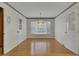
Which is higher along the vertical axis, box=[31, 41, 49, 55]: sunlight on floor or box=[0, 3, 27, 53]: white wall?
box=[0, 3, 27, 53]: white wall

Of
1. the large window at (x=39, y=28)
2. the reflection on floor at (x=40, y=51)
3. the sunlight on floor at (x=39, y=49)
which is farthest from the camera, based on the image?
the large window at (x=39, y=28)

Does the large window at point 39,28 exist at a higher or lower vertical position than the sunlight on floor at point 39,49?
higher

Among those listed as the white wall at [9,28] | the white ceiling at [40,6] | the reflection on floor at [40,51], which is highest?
the white ceiling at [40,6]

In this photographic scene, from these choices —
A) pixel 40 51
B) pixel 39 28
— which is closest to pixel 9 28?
pixel 40 51

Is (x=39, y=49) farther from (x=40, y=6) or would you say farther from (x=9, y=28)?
(x=40, y=6)

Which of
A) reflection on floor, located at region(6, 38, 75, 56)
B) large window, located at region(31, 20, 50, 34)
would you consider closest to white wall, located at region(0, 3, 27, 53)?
reflection on floor, located at region(6, 38, 75, 56)

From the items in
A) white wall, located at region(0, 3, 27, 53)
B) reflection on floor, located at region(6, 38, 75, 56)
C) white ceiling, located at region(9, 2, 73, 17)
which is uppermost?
white ceiling, located at region(9, 2, 73, 17)

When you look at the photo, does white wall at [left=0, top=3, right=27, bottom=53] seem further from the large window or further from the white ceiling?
the large window

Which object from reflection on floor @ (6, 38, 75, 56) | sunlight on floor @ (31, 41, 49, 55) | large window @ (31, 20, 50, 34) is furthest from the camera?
large window @ (31, 20, 50, 34)

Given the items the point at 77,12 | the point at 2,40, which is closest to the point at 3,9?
the point at 2,40

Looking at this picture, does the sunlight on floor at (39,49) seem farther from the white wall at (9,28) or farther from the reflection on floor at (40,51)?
the white wall at (9,28)

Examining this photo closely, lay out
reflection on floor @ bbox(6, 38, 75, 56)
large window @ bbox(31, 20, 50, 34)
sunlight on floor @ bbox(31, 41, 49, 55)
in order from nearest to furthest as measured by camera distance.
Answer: reflection on floor @ bbox(6, 38, 75, 56)
sunlight on floor @ bbox(31, 41, 49, 55)
large window @ bbox(31, 20, 50, 34)

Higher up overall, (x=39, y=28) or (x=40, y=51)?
(x=39, y=28)

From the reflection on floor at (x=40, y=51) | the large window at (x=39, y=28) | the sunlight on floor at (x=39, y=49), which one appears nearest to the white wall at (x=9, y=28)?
the reflection on floor at (x=40, y=51)
